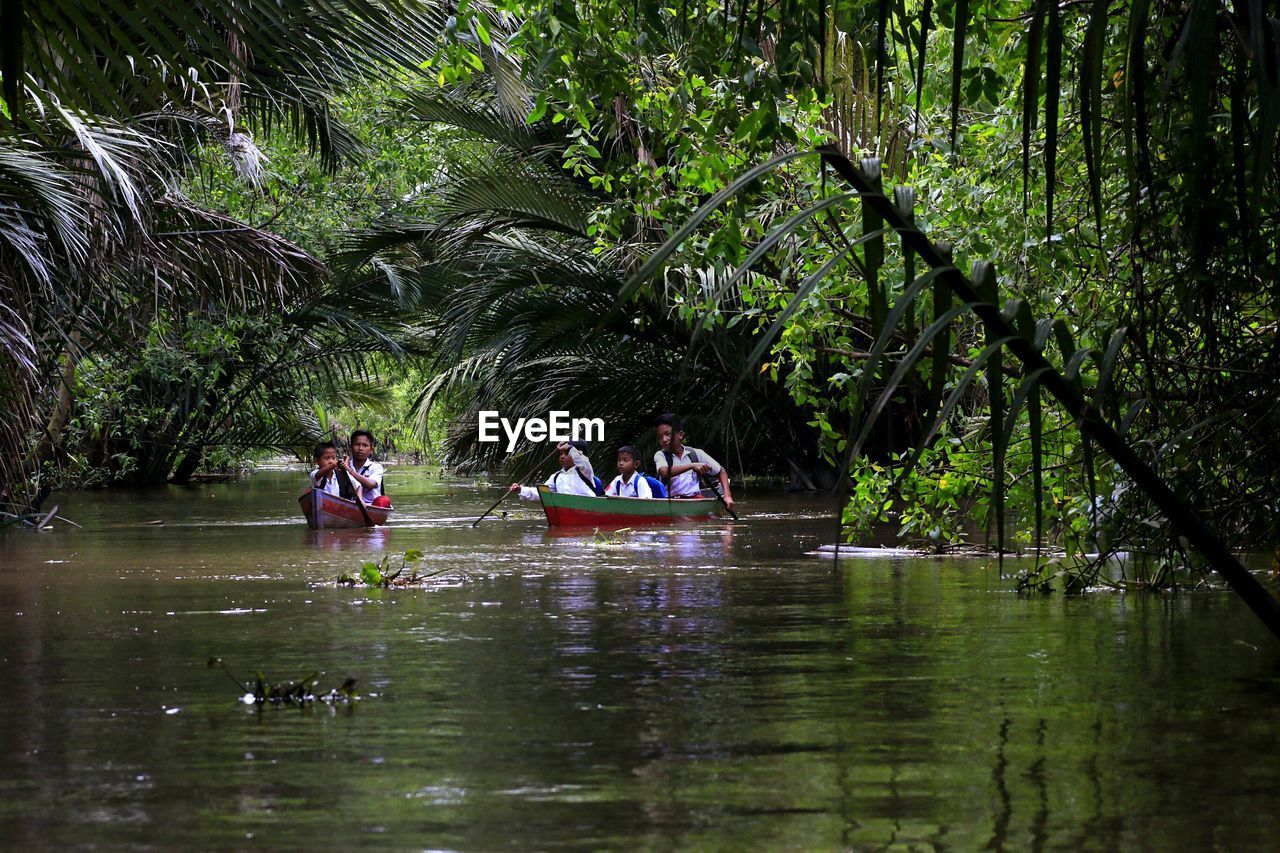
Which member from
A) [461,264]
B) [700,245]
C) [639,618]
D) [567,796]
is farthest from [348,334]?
[567,796]

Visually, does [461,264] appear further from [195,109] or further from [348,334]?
[195,109]

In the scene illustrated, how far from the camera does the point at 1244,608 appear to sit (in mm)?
9539

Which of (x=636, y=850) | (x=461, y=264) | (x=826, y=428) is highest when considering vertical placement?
(x=461, y=264)

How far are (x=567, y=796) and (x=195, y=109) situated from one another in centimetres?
1693

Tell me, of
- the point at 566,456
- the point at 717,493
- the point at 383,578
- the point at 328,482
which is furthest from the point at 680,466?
the point at 383,578

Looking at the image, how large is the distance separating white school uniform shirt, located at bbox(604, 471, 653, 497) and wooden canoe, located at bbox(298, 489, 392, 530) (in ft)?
10.5

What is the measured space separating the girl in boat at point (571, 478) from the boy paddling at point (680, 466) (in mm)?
1313

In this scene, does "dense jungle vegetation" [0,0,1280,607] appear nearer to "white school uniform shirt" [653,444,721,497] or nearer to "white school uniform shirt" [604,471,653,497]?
"white school uniform shirt" [653,444,721,497]

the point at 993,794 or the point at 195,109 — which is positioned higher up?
the point at 195,109

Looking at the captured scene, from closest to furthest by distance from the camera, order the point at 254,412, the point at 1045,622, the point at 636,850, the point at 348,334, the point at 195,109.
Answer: the point at 636,850 < the point at 1045,622 < the point at 195,109 < the point at 348,334 < the point at 254,412

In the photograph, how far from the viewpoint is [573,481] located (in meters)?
22.2

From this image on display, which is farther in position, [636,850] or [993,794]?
[993,794]

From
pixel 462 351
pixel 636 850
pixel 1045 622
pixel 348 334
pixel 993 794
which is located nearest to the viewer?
pixel 636 850

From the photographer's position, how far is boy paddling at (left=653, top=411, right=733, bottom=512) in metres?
23.9
